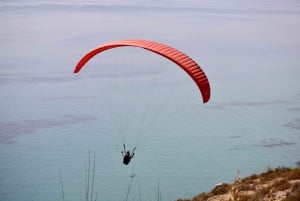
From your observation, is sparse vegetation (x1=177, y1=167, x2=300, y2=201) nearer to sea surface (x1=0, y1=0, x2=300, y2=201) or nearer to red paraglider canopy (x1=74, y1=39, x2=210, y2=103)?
red paraglider canopy (x1=74, y1=39, x2=210, y2=103)

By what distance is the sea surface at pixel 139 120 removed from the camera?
2850cm

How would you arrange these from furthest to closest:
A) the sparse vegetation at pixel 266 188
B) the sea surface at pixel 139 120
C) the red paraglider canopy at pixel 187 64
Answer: the sea surface at pixel 139 120 → the sparse vegetation at pixel 266 188 → the red paraglider canopy at pixel 187 64

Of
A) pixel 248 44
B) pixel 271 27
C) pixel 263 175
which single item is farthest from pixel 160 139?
pixel 271 27

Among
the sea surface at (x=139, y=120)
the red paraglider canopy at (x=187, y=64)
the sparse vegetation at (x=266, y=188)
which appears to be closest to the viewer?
the red paraglider canopy at (x=187, y=64)

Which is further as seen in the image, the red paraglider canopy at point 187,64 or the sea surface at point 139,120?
the sea surface at point 139,120

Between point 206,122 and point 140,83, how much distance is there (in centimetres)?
1343

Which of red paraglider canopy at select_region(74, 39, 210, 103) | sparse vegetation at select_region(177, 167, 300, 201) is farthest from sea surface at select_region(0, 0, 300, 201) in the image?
sparse vegetation at select_region(177, 167, 300, 201)

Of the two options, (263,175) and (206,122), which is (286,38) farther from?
(263,175)

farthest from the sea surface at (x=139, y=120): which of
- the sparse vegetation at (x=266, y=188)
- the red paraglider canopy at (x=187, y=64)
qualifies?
the sparse vegetation at (x=266, y=188)

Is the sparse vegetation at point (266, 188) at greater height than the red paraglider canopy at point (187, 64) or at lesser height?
lesser

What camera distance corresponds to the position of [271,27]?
10988cm

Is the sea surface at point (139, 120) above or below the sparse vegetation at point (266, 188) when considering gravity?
above

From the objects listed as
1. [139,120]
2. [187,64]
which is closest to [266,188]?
[187,64]

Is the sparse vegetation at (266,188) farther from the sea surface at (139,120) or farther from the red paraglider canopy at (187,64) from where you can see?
the sea surface at (139,120)
